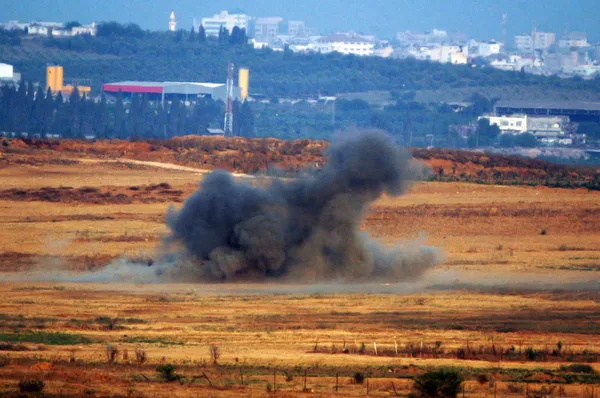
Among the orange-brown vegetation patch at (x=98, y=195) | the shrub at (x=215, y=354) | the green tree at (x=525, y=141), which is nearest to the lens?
the shrub at (x=215, y=354)

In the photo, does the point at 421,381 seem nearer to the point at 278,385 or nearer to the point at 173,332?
the point at 278,385

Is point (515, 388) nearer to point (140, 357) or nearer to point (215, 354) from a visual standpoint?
point (215, 354)

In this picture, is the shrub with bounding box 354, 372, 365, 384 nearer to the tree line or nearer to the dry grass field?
the dry grass field

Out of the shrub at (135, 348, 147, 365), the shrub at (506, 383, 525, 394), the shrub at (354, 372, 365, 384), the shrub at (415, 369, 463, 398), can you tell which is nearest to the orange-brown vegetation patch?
the shrub at (135, 348, 147, 365)

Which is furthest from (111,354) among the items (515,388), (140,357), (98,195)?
(98,195)

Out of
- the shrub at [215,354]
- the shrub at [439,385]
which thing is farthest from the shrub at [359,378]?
the shrub at [215,354]

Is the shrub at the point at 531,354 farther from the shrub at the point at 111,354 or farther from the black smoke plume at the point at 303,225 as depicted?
the black smoke plume at the point at 303,225
